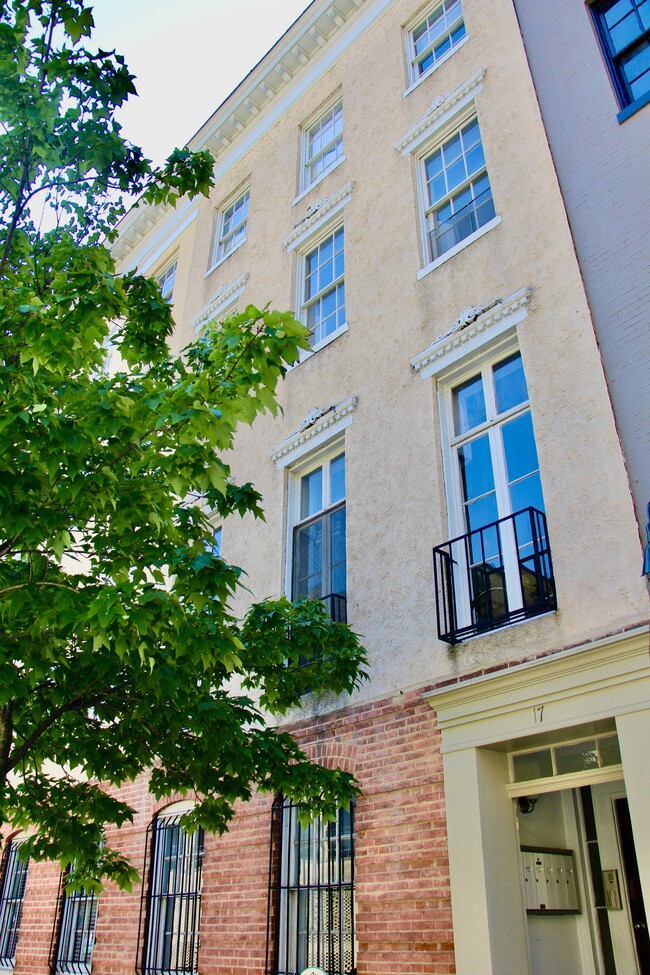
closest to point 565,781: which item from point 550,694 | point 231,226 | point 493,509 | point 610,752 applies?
point 610,752

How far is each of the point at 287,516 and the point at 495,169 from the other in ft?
15.8

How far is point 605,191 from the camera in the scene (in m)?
7.83

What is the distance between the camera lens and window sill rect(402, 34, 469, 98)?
10758 millimetres

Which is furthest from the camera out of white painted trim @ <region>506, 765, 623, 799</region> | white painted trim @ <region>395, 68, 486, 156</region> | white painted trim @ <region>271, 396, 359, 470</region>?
white painted trim @ <region>395, 68, 486, 156</region>

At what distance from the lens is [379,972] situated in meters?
6.83

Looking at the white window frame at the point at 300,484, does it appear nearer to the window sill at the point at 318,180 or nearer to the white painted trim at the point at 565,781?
the white painted trim at the point at 565,781

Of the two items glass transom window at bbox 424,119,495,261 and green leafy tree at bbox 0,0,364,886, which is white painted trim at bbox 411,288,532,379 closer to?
glass transom window at bbox 424,119,495,261

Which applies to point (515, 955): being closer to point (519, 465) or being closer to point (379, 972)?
point (379, 972)

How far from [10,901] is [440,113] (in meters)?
13.4

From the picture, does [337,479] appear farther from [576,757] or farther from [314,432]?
[576,757]

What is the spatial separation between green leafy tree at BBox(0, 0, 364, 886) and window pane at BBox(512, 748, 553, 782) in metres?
1.51

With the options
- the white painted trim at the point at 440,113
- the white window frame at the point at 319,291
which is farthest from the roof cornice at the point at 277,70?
the white painted trim at the point at 440,113

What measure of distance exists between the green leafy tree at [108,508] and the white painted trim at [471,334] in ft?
9.59

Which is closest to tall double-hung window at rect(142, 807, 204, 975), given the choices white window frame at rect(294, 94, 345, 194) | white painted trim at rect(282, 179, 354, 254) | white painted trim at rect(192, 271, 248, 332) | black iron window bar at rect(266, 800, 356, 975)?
black iron window bar at rect(266, 800, 356, 975)
